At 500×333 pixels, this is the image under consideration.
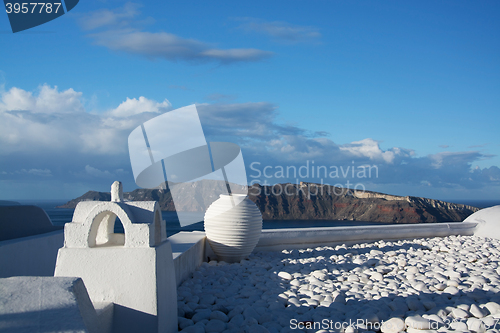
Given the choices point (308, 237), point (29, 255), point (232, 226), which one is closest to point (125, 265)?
point (29, 255)

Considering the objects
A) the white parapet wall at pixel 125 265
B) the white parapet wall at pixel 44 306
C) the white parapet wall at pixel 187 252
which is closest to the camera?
the white parapet wall at pixel 44 306

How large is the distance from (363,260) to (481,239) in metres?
3.92

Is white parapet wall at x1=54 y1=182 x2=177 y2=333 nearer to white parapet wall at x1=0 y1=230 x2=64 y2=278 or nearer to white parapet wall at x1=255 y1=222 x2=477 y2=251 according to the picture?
white parapet wall at x1=0 y1=230 x2=64 y2=278

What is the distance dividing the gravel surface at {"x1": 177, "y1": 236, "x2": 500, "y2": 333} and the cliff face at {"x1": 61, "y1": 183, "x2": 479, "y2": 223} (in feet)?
39.0

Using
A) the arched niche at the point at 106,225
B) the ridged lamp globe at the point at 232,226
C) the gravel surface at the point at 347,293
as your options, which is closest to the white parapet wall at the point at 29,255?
the arched niche at the point at 106,225

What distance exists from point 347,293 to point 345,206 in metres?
22.4

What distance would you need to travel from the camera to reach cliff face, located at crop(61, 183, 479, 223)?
61.0 feet

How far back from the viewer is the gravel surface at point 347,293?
2809mm

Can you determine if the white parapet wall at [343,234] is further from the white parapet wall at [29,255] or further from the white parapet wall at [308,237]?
the white parapet wall at [29,255]

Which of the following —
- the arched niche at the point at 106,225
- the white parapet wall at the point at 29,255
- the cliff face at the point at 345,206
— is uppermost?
the arched niche at the point at 106,225

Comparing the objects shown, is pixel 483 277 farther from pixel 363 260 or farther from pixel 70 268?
pixel 70 268

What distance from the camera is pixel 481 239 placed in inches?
293

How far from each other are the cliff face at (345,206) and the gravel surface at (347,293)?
39.0 ft

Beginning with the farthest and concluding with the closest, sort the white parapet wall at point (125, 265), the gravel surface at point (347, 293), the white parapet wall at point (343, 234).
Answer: the white parapet wall at point (343, 234) < the gravel surface at point (347, 293) < the white parapet wall at point (125, 265)
